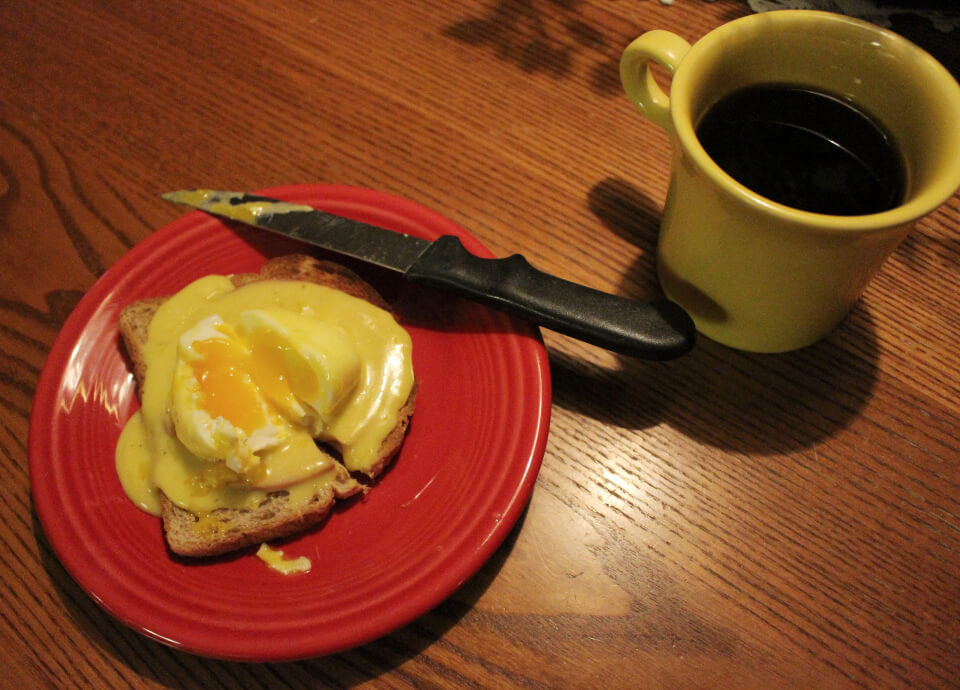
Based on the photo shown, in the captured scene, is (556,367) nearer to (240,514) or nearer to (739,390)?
(739,390)

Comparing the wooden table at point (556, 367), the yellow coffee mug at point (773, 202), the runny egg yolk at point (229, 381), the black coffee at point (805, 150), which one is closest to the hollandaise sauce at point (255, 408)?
the runny egg yolk at point (229, 381)

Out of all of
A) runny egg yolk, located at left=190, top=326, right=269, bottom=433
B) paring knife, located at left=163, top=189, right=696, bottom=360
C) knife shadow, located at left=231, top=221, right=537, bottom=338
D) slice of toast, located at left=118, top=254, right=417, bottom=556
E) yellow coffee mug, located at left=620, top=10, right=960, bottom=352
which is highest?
yellow coffee mug, located at left=620, top=10, right=960, bottom=352

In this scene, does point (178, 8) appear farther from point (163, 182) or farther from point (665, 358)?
point (665, 358)

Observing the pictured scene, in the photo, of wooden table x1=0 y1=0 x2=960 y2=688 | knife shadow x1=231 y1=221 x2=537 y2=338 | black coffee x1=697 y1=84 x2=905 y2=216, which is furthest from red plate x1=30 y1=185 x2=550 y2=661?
black coffee x1=697 y1=84 x2=905 y2=216

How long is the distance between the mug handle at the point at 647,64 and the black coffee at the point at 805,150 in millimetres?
80

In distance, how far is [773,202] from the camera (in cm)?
76

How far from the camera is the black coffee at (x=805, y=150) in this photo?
91 cm

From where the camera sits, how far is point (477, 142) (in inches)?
52.5

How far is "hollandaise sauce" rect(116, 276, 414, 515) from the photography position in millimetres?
870

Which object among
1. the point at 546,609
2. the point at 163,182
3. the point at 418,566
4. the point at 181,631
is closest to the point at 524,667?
the point at 546,609

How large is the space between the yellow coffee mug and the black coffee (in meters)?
0.02

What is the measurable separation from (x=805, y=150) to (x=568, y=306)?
427 mm

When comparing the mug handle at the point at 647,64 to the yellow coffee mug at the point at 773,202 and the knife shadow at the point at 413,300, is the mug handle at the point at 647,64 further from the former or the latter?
the knife shadow at the point at 413,300

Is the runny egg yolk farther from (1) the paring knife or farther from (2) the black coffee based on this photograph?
(2) the black coffee
